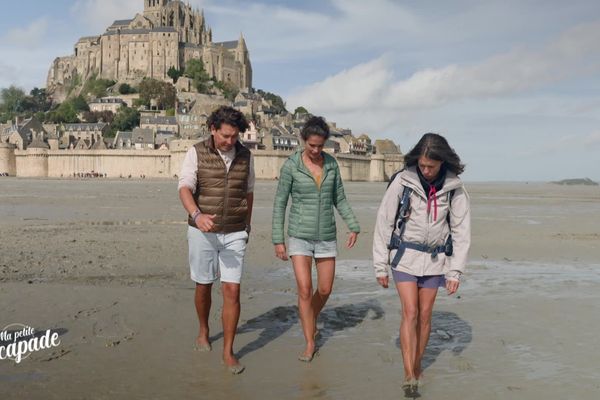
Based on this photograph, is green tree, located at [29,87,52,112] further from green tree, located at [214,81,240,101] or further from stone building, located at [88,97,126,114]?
green tree, located at [214,81,240,101]

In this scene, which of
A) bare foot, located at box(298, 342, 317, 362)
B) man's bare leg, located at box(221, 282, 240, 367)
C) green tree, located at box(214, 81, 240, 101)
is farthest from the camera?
green tree, located at box(214, 81, 240, 101)

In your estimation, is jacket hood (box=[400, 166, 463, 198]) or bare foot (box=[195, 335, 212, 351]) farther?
bare foot (box=[195, 335, 212, 351])

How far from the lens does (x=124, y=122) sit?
92.2m

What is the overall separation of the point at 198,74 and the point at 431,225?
112 m

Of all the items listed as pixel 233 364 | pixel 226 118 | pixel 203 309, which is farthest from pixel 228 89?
pixel 233 364

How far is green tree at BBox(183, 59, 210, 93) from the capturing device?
110 metres

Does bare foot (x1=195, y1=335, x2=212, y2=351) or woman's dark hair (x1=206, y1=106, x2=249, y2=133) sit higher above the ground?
woman's dark hair (x1=206, y1=106, x2=249, y2=133)

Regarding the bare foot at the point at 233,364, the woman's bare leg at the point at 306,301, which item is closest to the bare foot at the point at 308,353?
the woman's bare leg at the point at 306,301

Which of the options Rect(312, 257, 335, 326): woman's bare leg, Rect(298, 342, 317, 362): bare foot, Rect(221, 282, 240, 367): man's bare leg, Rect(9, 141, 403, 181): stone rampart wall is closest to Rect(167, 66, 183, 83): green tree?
Rect(9, 141, 403, 181): stone rampart wall

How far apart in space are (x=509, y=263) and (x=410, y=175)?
6.40 meters

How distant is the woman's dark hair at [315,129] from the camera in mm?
5293

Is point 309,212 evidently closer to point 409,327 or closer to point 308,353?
point 308,353

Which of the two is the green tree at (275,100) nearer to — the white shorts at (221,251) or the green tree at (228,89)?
the green tree at (228,89)

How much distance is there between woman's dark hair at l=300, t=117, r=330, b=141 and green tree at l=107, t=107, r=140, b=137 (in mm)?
90388
